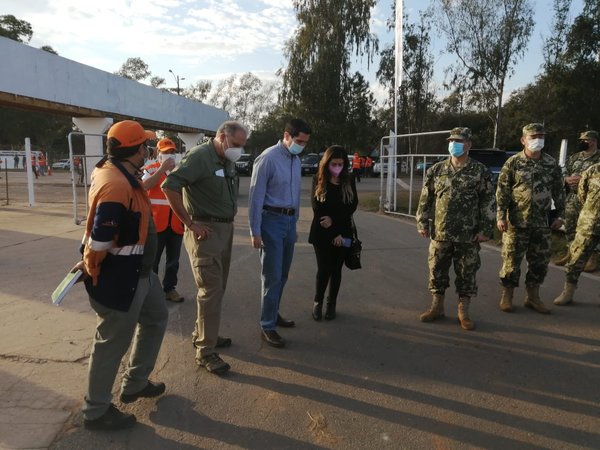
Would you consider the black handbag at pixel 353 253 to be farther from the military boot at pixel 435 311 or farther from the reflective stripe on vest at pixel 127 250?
the reflective stripe on vest at pixel 127 250

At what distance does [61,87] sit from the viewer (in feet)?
53.5

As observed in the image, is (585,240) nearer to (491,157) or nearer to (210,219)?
(210,219)

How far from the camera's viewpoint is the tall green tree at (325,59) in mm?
34156

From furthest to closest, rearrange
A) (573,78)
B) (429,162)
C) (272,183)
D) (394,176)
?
(573,78) < (429,162) < (394,176) < (272,183)

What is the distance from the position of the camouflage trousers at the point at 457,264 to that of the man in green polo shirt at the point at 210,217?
224 centimetres

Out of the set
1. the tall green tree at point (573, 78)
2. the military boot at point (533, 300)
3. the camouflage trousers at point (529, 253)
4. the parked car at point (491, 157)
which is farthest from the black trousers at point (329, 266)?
the tall green tree at point (573, 78)

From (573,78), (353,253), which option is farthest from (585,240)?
(573,78)

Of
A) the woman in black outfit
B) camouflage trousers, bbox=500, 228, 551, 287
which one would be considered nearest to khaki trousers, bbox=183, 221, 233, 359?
the woman in black outfit

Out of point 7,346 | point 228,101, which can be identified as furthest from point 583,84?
point 228,101

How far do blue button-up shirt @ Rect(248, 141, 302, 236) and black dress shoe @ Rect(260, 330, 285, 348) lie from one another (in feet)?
3.05

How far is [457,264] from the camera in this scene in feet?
15.3

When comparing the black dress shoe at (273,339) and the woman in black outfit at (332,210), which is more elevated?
the woman in black outfit at (332,210)

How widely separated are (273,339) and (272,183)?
138 centimetres

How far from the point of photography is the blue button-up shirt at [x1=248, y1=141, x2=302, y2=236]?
12.8ft
